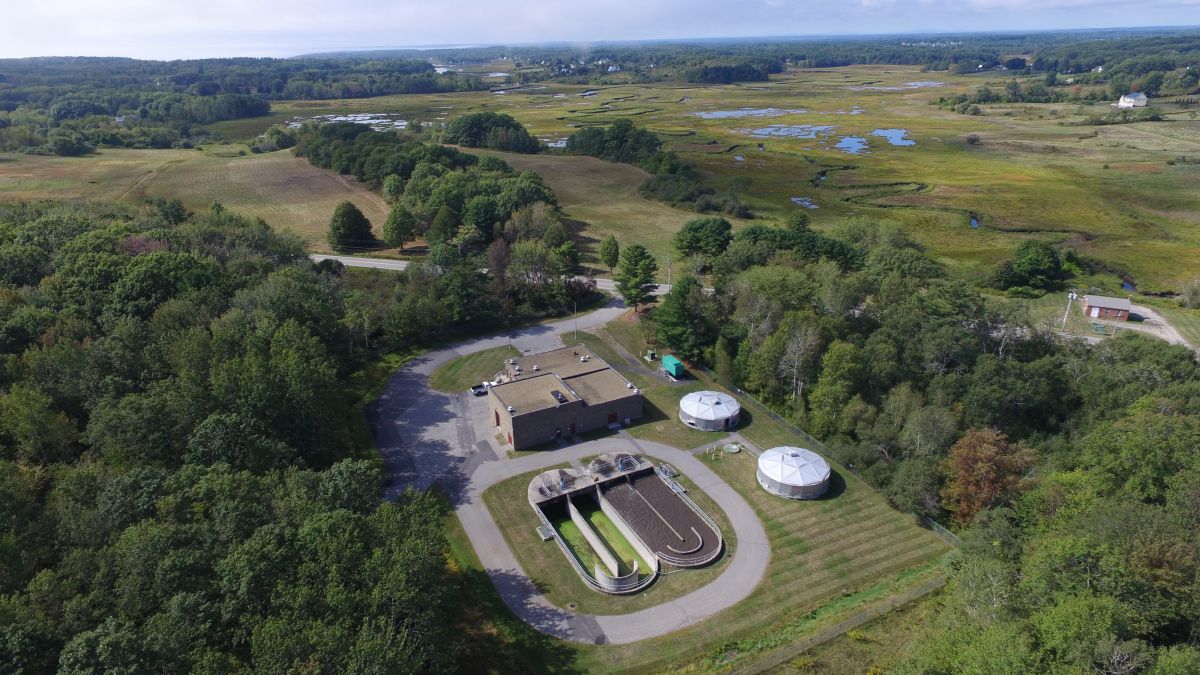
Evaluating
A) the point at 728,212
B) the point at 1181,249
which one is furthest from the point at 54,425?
the point at 1181,249

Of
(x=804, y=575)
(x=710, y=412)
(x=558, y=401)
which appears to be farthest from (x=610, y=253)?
(x=804, y=575)

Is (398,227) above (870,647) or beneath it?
above

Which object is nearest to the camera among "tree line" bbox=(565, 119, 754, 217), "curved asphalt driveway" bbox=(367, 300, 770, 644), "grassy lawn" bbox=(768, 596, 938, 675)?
"grassy lawn" bbox=(768, 596, 938, 675)

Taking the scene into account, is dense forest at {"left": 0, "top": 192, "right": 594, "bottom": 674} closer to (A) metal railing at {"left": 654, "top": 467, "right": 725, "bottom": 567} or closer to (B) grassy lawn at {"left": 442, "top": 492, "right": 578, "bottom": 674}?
(B) grassy lawn at {"left": 442, "top": 492, "right": 578, "bottom": 674}

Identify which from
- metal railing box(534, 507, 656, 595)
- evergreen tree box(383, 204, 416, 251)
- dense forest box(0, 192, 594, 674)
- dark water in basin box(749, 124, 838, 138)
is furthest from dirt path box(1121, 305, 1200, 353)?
dark water in basin box(749, 124, 838, 138)

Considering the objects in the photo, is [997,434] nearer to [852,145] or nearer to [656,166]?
[656,166]

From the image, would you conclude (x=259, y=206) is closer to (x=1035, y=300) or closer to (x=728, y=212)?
(x=728, y=212)

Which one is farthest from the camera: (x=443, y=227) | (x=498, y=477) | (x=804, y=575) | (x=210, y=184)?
(x=210, y=184)
